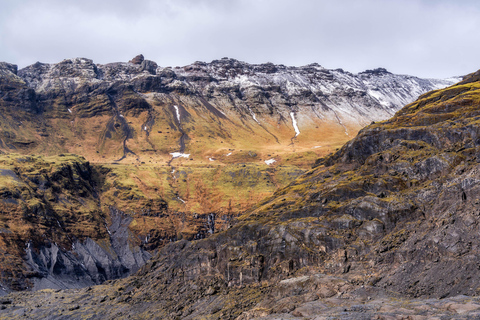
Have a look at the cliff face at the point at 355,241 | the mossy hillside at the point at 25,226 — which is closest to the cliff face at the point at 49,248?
the mossy hillside at the point at 25,226

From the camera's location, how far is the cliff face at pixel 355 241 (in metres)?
68.2

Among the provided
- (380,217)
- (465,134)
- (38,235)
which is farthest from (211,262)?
(38,235)

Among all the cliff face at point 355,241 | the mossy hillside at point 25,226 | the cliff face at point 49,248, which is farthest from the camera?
the cliff face at point 49,248

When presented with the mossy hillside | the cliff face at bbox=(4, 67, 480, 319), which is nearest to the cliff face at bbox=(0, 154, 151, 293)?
the mossy hillside

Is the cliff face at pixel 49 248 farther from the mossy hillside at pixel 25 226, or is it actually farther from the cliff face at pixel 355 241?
the cliff face at pixel 355 241

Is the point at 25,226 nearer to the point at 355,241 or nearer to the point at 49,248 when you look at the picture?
the point at 49,248

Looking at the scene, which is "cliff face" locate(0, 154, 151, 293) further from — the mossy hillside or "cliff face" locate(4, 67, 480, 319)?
"cliff face" locate(4, 67, 480, 319)

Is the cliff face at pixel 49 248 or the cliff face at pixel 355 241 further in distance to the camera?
the cliff face at pixel 49 248

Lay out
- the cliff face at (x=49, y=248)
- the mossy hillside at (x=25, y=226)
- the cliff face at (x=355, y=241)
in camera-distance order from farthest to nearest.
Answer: the cliff face at (x=49, y=248), the mossy hillside at (x=25, y=226), the cliff face at (x=355, y=241)

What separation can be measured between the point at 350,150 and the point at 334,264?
4648cm

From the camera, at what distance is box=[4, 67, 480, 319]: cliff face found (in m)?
68.2

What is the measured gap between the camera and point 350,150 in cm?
11906

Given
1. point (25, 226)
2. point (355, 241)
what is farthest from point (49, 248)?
point (355, 241)

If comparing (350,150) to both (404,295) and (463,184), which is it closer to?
(463,184)
